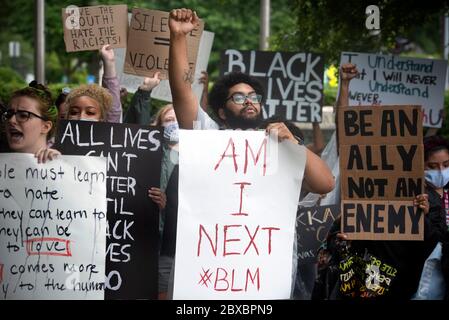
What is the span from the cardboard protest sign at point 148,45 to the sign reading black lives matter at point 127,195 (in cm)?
195

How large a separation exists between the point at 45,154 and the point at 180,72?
82 centimetres

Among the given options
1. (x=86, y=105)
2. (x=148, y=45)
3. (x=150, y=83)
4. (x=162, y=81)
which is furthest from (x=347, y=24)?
(x=86, y=105)

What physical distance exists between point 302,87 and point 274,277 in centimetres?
391

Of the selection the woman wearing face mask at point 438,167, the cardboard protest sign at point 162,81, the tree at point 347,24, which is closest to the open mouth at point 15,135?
the woman wearing face mask at point 438,167

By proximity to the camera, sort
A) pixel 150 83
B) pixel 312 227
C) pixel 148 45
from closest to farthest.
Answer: pixel 312 227, pixel 150 83, pixel 148 45

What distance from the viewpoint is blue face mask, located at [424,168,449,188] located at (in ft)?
19.0

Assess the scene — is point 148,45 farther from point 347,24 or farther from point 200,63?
point 347,24

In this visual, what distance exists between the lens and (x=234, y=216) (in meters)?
4.95

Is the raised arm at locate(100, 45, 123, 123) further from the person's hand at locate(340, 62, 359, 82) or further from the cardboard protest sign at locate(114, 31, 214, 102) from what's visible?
the person's hand at locate(340, 62, 359, 82)

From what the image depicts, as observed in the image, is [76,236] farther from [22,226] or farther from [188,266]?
[188,266]

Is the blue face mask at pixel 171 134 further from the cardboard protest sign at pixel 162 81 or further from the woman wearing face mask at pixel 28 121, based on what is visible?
the cardboard protest sign at pixel 162 81

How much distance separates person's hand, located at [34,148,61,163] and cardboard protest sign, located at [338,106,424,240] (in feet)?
4.66

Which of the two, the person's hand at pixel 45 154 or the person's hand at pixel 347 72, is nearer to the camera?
the person's hand at pixel 45 154

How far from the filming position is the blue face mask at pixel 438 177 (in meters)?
5.80
